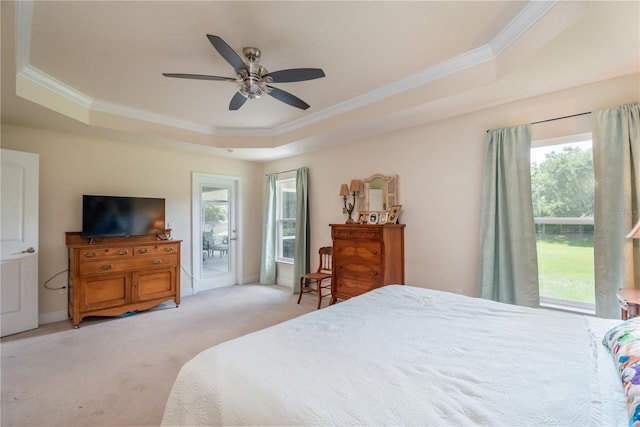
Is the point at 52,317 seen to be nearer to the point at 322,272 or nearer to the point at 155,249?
the point at 155,249

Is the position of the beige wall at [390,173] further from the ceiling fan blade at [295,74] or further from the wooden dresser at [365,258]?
the ceiling fan blade at [295,74]

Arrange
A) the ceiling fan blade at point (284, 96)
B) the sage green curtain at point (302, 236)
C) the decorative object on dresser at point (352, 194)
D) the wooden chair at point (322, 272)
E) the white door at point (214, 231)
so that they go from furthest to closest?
the white door at point (214, 231) → the sage green curtain at point (302, 236) → the wooden chair at point (322, 272) → the decorative object on dresser at point (352, 194) → the ceiling fan blade at point (284, 96)

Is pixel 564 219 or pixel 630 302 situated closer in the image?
pixel 630 302

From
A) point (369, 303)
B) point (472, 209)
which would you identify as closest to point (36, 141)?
point (369, 303)

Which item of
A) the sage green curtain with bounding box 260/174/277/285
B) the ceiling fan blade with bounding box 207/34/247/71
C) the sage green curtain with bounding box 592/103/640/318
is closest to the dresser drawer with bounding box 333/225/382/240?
the sage green curtain with bounding box 592/103/640/318

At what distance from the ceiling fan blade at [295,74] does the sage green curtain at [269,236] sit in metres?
3.26

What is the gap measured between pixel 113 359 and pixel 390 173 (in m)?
3.57

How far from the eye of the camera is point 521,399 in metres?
0.86

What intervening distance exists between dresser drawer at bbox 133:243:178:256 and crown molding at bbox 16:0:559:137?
1715mm

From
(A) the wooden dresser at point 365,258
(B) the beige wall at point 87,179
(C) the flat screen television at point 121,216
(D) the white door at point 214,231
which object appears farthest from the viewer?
(D) the white door at point 214,231

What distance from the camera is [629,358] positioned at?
37.2 inches

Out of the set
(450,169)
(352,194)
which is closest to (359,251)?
(352,194)

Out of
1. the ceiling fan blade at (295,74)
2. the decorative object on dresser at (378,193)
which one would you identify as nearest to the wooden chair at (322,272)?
the decorative object on dresser at (378,193)

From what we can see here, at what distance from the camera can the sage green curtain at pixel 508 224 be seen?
2.59 m
